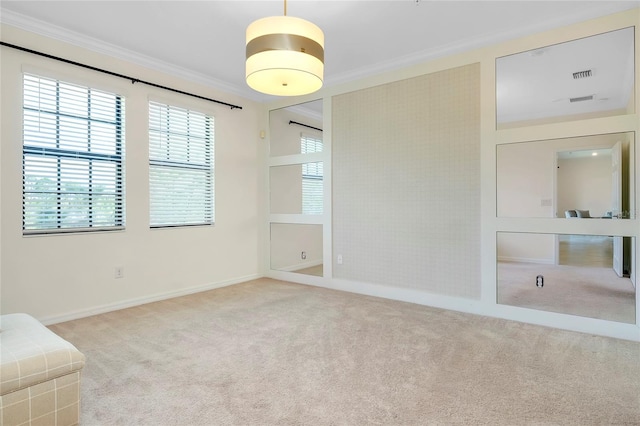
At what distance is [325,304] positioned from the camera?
150 inches

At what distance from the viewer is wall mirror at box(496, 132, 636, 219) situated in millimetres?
2855

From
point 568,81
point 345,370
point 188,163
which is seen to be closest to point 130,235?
point 188,163

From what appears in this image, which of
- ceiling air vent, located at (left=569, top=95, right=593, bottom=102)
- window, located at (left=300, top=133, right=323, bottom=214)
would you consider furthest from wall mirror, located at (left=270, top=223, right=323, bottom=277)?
ceiling air vent, located at (left=569, top=95, right=593, bottom=102)

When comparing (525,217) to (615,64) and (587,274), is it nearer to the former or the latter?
(587,274)

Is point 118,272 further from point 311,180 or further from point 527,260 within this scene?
point 527,260

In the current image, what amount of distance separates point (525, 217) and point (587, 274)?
0.69m

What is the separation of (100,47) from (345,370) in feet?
12.4

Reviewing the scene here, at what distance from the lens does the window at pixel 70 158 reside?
308cm

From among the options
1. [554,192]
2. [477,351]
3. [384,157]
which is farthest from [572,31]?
[477,351]

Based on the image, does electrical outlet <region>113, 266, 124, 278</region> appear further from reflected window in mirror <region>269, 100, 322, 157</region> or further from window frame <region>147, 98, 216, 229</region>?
reflected window in mirror <region>269, 100, 322, 157</region>

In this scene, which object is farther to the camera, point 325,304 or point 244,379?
point 325,304

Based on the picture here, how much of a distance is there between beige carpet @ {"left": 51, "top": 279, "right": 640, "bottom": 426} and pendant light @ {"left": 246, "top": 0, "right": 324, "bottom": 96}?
192cm

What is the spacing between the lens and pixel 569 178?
309 centimetres

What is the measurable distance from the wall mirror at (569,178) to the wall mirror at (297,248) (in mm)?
2298
